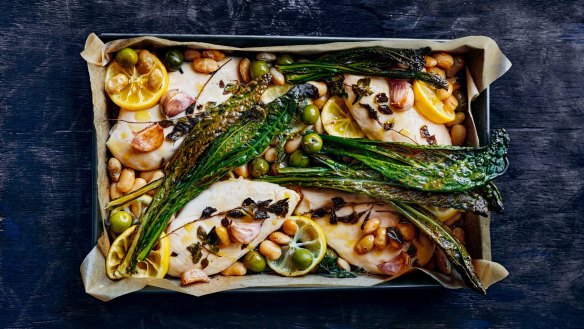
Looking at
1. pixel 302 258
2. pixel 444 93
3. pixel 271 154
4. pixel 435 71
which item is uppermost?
pixel 435 71

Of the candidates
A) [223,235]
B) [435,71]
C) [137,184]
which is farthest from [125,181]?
[435,71]

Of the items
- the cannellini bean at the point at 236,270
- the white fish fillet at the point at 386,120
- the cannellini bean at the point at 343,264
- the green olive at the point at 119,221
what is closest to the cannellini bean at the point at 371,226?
the cannellini bean at the point at 343,264

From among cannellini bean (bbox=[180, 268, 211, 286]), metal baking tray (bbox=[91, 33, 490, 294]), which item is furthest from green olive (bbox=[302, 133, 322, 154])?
cannellini bean (bbox=[180, 268, 211, 286])

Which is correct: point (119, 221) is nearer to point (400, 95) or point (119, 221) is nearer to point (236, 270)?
point (236, 270)

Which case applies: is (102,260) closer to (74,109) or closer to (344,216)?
(74,109)

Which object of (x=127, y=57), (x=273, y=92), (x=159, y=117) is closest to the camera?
(x=127, y=57)

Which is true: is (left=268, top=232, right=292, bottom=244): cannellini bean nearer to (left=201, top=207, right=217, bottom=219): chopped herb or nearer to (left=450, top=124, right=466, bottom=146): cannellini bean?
(left=201, top=207, right=217, bottom=219): chopped herb
